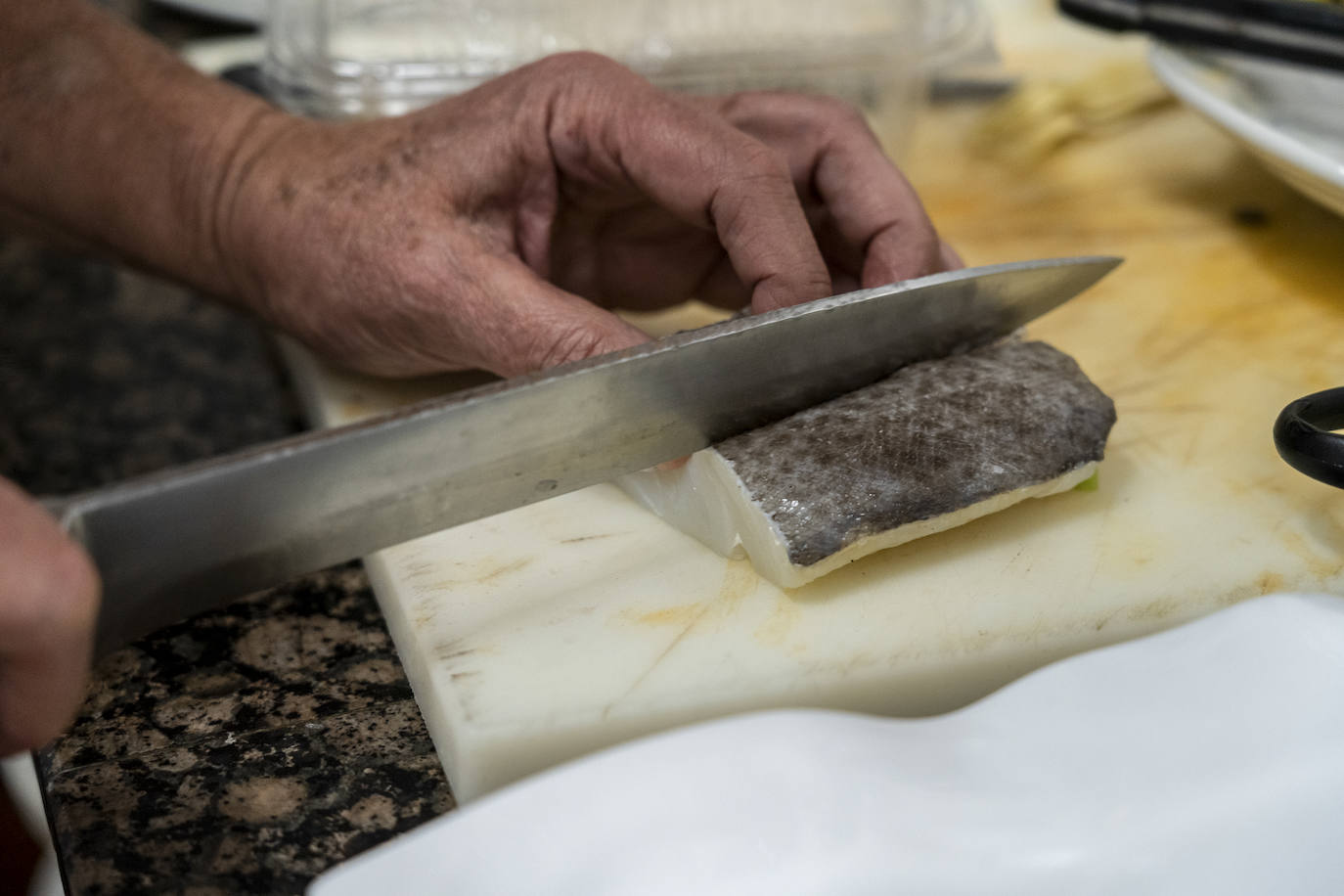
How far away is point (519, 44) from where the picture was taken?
227 centimetres

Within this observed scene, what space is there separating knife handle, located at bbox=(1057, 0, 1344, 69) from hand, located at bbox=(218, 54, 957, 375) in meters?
0.80

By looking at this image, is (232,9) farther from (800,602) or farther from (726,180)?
(800,602)

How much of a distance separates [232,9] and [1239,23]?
258cm

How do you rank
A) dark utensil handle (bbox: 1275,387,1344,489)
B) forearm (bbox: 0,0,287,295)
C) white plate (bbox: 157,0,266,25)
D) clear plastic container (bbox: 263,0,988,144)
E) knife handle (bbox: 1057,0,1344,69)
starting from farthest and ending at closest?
white plate (bbox: 157,0,266,25) < clear plastic container (bbox: 263,0,988,144) < knife handle (bbox: 1057,0,1344,69) < forearm (bbox: 0,0,287,295) < dark utensil handle (bbox: 1275,387,1344,489)

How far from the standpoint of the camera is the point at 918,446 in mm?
1312

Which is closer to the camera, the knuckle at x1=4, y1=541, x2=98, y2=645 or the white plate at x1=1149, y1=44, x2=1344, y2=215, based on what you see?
the knuckle at x1=4, y1=541, x2=98, y2=645

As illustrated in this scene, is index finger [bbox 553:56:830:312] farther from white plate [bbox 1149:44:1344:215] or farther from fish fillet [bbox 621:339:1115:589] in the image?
white plate [bbox 1149:44:1344:215]

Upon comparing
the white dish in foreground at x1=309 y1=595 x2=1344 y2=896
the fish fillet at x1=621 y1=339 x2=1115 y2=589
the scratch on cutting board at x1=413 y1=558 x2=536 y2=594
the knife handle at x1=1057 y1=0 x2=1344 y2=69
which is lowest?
the scratch on cutting board at x1=413 y1=558 x2=536 y2=594

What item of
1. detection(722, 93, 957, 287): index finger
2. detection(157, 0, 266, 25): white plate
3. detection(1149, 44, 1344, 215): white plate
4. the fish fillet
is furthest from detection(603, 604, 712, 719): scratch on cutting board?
detection(157, 0, 266, 25): white plate

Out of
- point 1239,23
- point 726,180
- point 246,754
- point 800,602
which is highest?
point 1239,23

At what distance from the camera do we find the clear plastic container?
2.20m

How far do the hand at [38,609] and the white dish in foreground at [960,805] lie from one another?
0.99 ft

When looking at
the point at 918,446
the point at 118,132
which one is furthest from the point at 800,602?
the point at 118,132

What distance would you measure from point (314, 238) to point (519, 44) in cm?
94
